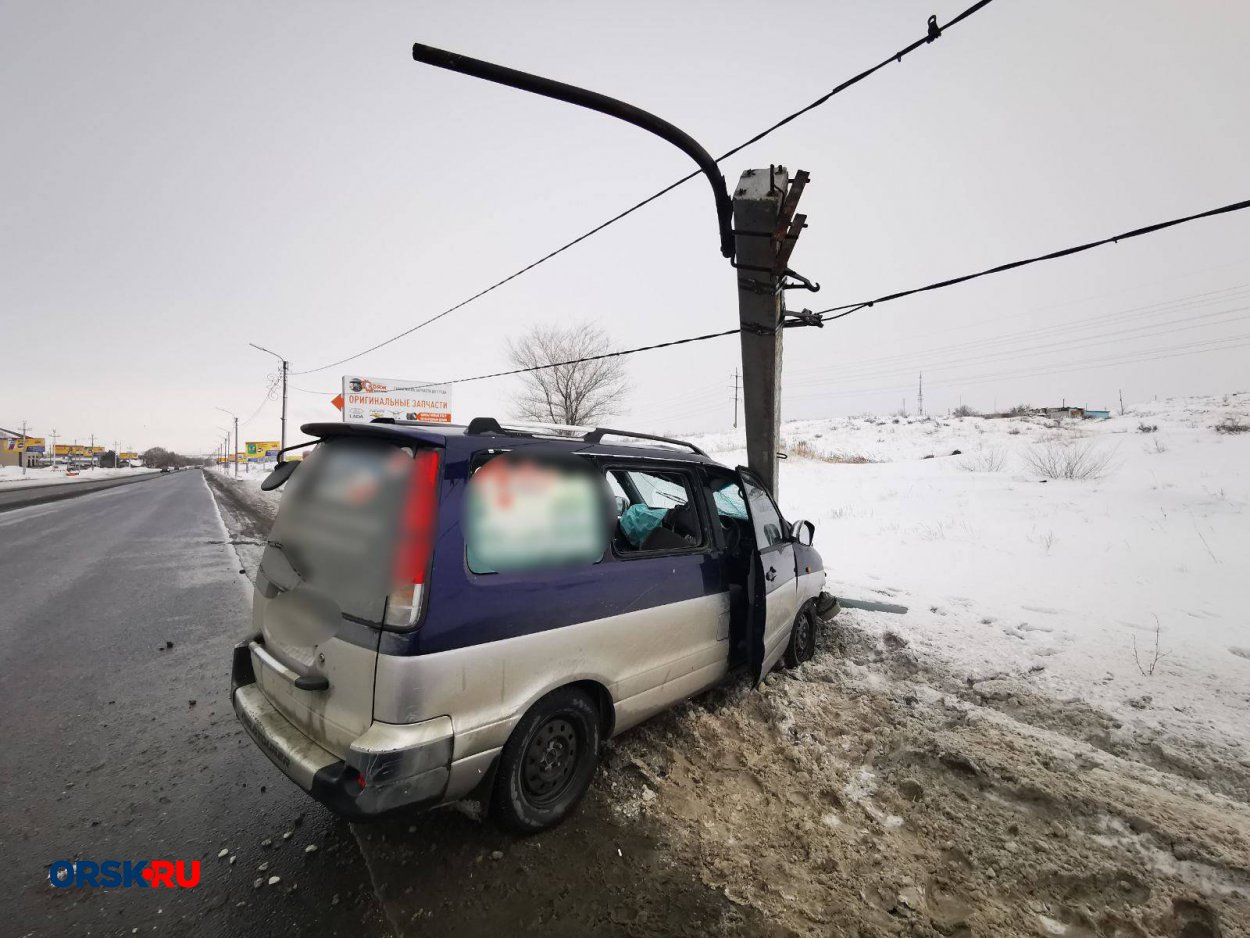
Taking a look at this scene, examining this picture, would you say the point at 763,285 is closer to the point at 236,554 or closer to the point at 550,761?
the point at 550,761

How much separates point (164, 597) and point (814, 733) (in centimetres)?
782

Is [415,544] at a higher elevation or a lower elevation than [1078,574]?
higher

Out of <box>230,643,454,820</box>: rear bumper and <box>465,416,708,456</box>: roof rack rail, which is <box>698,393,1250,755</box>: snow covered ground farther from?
<box>230,643,454,820</box>: rear bumper

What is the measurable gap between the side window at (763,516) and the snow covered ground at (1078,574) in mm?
1934

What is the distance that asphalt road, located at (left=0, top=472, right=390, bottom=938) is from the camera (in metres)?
2.11

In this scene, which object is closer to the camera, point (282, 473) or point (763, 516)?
point (282, 473)

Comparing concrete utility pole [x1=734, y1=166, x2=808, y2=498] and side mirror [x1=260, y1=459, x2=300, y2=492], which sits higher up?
concrete utility pole [x1=734, y1=166, x2=808, y2=498]

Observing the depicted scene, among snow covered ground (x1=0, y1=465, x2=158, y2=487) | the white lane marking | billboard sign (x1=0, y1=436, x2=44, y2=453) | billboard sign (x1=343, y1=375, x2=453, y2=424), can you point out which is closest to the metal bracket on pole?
the white lane marking

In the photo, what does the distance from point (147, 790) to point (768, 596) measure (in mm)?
3752

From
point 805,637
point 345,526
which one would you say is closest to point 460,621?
point 345,526

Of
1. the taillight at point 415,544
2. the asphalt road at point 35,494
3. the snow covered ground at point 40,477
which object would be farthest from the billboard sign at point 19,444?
the taillight at point 415,544

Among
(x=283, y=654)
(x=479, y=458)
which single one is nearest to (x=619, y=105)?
(x=479, y=458)

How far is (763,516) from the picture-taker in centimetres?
426

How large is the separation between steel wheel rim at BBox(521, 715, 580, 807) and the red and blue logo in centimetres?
141
